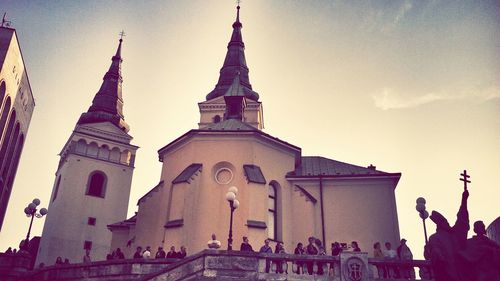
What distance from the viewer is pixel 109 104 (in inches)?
1596

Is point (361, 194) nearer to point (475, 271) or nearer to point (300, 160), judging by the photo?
point (300, 160)

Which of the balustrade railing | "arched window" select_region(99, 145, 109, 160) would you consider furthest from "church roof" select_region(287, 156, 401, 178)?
"arched window" select_region(99, 145, 109, 160)

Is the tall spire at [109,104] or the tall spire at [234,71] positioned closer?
the tall spire at [234,71]

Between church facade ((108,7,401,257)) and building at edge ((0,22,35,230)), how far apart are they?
8.97 metres

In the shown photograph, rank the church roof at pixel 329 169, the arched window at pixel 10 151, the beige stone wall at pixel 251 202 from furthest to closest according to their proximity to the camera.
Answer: the arched window at pixel 10 151 < the church roof at pixel 329 169 < the beige stone wall at pixel 251 202

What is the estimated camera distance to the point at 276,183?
913 inches

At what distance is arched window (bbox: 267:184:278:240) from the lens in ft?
71.7

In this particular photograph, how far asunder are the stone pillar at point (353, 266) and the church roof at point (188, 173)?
1061cm

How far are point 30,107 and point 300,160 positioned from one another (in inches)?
765

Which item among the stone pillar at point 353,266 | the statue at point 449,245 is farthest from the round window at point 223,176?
the statue at point 449,245

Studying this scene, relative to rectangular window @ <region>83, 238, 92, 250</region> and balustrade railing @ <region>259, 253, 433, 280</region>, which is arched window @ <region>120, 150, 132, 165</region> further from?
balustrade railing @ <region>259, 253, 433, 280</region>

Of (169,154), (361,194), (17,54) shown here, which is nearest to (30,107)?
(17,54)

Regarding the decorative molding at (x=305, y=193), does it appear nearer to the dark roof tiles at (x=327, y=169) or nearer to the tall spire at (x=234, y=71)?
the dark roof tiles at (x=327, y=169)

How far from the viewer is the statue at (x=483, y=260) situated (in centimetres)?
705
